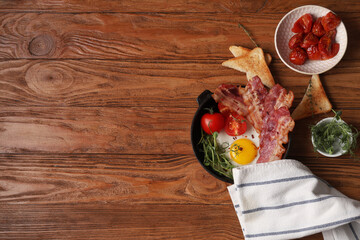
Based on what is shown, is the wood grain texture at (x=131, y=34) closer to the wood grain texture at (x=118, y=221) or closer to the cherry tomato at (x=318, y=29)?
the cherry tomato at (x=318, y=29)

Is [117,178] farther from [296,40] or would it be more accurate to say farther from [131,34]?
[296,40]

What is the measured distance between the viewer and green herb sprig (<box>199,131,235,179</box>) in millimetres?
1074

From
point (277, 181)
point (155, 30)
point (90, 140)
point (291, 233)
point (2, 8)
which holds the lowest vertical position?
point (291, 233)

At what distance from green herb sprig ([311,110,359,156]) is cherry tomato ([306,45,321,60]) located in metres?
0.23

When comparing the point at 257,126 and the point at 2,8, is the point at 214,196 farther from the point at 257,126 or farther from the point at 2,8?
Result: the point at 2,8

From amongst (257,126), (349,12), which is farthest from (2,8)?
(349,12)

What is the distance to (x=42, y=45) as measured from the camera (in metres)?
1.25

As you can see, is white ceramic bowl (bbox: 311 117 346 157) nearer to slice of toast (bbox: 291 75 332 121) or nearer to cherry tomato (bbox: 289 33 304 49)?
slice of toast (bbox: 291 75 332 121)

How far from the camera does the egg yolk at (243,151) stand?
1073mm

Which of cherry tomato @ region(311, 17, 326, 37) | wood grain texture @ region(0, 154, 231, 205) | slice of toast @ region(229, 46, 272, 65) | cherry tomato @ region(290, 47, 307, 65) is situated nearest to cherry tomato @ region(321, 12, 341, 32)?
cherry tomato @ region(311, 17, 326, 37)

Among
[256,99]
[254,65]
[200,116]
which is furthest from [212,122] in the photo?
[254,65]

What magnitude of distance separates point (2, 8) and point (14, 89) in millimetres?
364

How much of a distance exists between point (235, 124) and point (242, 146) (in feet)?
0.28

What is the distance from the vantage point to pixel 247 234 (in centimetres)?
100
